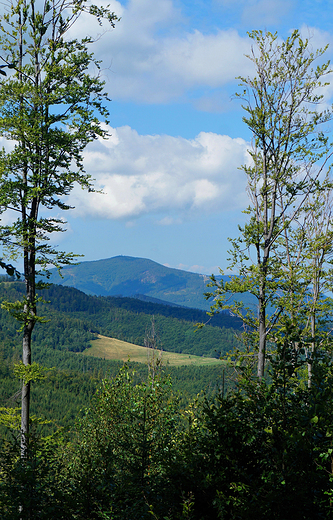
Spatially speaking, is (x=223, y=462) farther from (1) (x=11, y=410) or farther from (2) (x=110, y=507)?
(1) (x=11, y=410)

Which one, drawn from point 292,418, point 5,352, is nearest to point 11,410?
point 292,418

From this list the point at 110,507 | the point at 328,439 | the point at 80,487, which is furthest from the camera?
the point at 80,487

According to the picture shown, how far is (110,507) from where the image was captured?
506 cm

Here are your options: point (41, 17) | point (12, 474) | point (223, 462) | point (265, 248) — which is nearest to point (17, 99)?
point (41, 17)

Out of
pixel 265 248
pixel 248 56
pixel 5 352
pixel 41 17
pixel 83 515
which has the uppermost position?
pixel 41 17

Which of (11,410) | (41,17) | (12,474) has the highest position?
(41,17)

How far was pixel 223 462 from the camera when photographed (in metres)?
5.58

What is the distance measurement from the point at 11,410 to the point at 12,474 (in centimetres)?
926

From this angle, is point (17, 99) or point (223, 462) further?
point (17, 99)

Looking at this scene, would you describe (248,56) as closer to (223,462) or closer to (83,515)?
(223,462)

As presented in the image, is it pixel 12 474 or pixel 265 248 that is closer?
pixel 12 474

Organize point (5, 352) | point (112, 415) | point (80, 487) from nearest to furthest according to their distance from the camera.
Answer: point (80, 487) → point (112, 415) → point (5, 352)

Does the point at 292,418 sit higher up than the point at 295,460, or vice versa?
the point at 292,418

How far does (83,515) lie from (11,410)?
32.0ft
